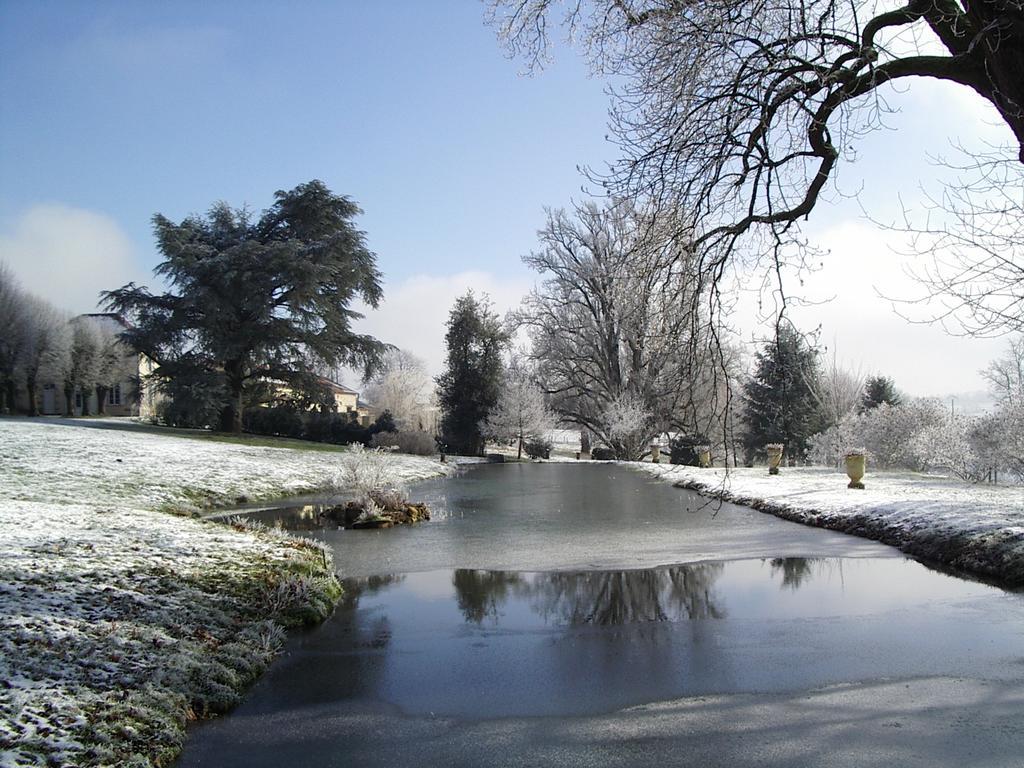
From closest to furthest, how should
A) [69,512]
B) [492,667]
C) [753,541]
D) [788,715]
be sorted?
[788,715]
[492,667]
[69,512]
[753,541]

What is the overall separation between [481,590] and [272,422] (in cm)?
3618

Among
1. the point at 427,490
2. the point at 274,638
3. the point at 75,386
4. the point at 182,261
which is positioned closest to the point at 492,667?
the point at 274,638

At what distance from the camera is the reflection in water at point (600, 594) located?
7465mm

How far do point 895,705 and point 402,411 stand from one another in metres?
66.7

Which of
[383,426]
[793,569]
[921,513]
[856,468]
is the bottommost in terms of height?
[793,569]

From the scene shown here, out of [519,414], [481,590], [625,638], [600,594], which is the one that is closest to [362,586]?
[481,590]

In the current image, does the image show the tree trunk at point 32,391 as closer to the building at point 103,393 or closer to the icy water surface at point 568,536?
the building at point 103,393

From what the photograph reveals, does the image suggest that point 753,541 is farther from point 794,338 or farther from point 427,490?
point 427,490

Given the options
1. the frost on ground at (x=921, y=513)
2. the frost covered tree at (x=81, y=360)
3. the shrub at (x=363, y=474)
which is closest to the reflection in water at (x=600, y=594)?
the frost on ground at (x=921, y=513)

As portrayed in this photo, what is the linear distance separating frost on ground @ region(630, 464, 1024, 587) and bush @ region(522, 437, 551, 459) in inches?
1120

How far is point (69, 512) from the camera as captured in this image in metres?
10.9

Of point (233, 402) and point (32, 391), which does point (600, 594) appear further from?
point (32, 391)

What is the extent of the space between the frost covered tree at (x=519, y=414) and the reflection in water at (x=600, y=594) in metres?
37.3

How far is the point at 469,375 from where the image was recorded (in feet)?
160
